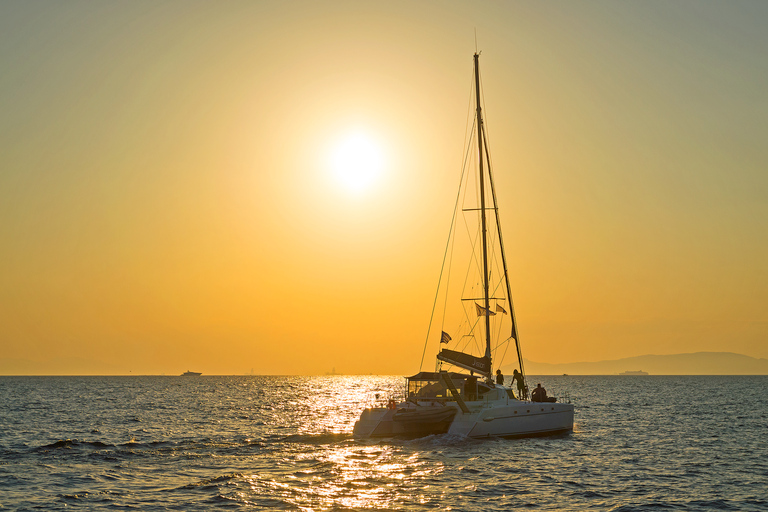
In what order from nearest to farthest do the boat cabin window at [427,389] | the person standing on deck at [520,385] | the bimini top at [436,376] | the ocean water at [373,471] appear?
A: 1. the ocean water at [373,471]
2. the boat cabin window at [427,389]
3. the bimini top at [436,376]
4. the person standing on deck at [520,385]

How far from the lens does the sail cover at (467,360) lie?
3519cm

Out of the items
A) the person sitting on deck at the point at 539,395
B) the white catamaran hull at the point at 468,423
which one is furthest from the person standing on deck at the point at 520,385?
the white catamaran hull at the point at 468,423

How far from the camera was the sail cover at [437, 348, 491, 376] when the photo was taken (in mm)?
35188

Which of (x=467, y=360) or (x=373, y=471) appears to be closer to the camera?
(x=373, y=471)

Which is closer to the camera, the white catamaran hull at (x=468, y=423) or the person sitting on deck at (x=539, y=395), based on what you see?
the white catamaran hull at (x=468, y=423)

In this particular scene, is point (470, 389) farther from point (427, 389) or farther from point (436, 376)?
point (427, 389)

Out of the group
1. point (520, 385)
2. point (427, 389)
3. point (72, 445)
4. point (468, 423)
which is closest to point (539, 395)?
point (520, 385)

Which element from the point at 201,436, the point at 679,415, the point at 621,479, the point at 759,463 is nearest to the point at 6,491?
the point at 201,436

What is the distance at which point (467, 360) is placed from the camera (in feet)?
116

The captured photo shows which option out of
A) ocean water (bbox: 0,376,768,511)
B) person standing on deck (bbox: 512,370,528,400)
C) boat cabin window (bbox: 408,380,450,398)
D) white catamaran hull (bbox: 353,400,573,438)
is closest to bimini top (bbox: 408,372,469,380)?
boat cabin window (bbox: 408,380,450,398)

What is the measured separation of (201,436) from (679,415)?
43916 mm

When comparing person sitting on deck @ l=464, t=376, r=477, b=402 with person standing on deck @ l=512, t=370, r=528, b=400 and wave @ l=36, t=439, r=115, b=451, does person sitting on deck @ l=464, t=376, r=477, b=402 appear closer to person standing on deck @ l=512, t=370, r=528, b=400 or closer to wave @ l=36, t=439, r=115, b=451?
person standing on deck @ l=512, t=370, r=528, b=400

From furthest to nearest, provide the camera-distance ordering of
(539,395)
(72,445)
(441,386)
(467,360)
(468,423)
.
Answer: (539,395), (467,360), (441,386), (72,445), (468,423)

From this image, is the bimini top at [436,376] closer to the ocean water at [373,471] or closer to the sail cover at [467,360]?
the sail cover at [467,360]
